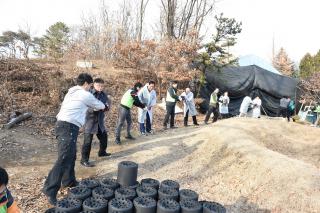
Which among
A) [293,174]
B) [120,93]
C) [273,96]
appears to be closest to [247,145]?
[293,174]

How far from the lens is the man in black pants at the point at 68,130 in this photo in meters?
4.57

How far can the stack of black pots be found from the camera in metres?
3.57

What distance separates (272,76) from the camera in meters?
18.8

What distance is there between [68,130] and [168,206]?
2005 millimetres

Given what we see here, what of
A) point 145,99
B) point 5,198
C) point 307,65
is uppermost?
point 307,65

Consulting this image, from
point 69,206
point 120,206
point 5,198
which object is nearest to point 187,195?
point 120,206

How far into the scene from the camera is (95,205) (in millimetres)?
3609

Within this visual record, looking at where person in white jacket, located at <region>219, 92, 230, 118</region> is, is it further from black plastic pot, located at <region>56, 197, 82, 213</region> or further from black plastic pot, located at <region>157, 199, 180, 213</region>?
black plastic pot, located at <region>56, 197, 82, 213</region>

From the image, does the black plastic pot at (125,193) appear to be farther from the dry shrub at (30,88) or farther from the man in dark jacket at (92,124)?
the dry shrub at (30,88)

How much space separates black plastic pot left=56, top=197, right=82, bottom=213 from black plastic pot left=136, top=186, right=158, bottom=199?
794mm

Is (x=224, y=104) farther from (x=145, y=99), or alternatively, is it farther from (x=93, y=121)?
(x=93, y=121)

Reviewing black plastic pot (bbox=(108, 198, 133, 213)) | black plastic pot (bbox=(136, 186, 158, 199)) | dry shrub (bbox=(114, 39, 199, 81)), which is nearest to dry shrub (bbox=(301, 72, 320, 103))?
dry shrub (bbox=(114, 39, 199, 81))

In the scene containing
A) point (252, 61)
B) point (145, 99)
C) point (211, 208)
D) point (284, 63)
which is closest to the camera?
point (211, 208)

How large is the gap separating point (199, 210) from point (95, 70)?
14.9m
